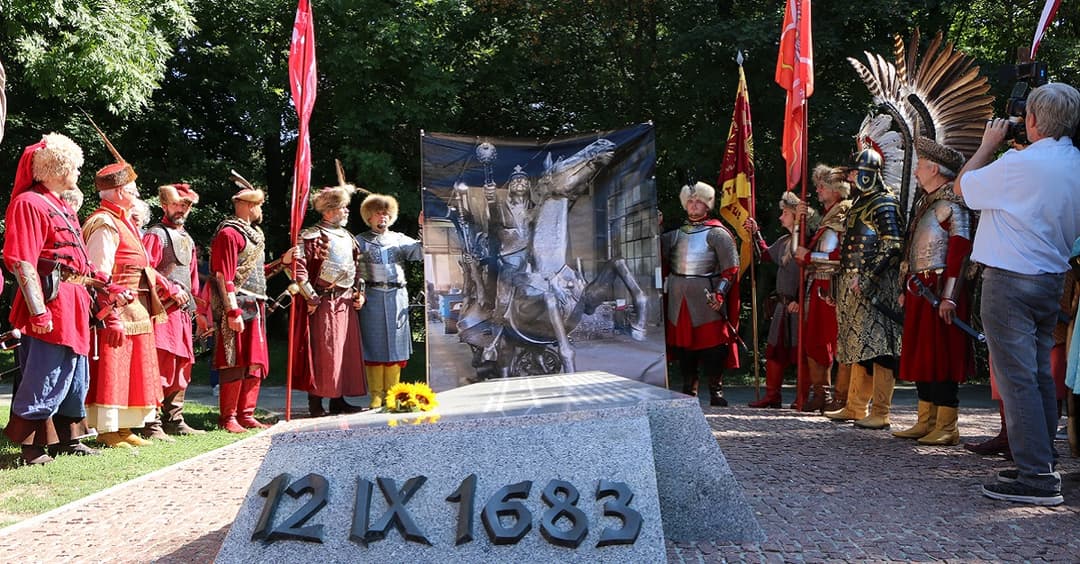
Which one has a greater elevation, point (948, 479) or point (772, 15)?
point (772, 15)

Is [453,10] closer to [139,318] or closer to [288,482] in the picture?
[139,318]

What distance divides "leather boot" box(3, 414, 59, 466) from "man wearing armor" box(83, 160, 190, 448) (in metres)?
0.48

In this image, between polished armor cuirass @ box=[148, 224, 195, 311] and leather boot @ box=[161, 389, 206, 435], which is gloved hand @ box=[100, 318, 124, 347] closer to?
polished armor cuirass @ box=[148, 224, 195, 311]

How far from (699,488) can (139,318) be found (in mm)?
4476

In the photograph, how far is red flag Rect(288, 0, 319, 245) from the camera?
7.67 m

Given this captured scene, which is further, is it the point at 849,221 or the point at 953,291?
the point at 849,221

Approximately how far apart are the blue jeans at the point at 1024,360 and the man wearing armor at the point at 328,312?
18.0 ft

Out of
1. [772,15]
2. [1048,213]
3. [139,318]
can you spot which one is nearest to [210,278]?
[139,318]

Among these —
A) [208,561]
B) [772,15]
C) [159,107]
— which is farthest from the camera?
[159,107]

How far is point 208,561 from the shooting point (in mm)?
3660

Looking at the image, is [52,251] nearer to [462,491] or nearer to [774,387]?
[462,491]

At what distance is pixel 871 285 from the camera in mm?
6785

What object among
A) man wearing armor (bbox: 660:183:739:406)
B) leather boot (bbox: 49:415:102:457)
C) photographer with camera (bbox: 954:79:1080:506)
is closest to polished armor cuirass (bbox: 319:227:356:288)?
leather boot (bbox: 49:415:102:457)

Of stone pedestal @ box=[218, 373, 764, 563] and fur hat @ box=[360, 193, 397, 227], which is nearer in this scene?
stone pedestal @ box=[218, 373, 764, 563]
